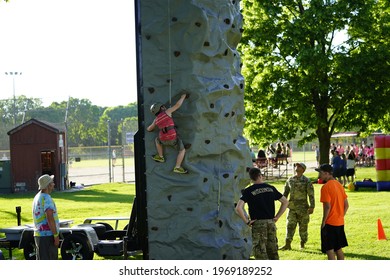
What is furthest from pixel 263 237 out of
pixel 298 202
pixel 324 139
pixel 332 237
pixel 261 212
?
pixel 324 139

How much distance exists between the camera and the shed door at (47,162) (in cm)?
3475

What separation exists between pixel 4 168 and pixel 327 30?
1676 centimetres

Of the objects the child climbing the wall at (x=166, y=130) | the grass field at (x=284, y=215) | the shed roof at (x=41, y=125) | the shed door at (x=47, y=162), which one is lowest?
the grass field at (x=284, y=215)

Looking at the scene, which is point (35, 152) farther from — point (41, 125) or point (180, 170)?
point (180, 170)

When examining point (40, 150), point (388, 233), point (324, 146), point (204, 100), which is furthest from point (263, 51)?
point (204, 100)

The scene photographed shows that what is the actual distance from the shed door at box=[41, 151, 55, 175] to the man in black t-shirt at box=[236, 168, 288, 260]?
2538 cm

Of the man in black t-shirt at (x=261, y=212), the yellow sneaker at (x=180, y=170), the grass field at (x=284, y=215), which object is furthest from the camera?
the grass field at (x=284, y=215)

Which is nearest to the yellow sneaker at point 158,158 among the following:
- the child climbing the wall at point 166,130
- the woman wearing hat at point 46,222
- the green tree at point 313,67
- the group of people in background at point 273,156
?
the child climbing the wall at point 166,130

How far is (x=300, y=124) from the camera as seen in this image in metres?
35.1

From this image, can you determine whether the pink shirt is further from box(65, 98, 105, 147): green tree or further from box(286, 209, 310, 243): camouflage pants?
box(65, 98, 105, 147): green tree

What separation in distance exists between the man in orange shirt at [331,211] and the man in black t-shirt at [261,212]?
1.03m

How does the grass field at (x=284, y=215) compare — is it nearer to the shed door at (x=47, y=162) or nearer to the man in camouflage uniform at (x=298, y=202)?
the man in camouflage uniform at (x=298, y=202)

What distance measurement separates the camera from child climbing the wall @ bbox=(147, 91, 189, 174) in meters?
10.8

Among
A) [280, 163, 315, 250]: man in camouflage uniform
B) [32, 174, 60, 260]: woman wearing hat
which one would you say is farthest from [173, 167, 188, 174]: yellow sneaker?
[280, 163, 315, 250]: man in camouflage uniform
